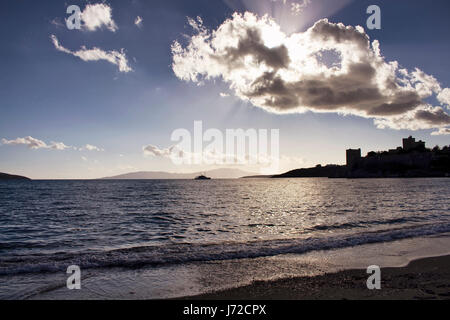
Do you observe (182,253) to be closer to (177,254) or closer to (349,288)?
(177,254)

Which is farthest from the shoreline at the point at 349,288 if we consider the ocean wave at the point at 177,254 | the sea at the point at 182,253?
the ocean wave at the point at 177,254

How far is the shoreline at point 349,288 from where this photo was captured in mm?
7738

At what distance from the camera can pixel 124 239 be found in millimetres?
17875

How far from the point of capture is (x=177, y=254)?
13.5 m

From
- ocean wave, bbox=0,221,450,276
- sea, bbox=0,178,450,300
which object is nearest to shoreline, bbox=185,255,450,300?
sea, bbox=0,178,450,300

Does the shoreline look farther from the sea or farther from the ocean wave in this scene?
the ocean wave

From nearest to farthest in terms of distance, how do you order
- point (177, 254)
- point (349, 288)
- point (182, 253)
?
point (349, 288) → point (177, 254) → point (182, 253)

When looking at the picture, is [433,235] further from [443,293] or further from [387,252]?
[443,293]

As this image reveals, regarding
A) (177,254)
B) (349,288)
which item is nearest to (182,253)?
(177,254)

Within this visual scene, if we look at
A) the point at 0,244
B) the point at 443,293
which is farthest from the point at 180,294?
the point at 0,244

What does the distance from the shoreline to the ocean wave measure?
429 cm

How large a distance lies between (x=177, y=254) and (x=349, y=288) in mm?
8179

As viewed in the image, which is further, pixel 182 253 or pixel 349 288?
pixel 182 253

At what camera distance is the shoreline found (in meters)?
7.74
